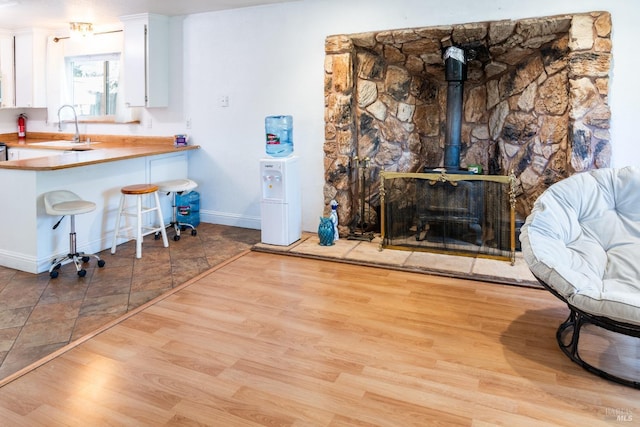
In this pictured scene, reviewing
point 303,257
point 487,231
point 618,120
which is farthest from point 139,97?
point 618,120

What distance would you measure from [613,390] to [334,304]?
156 centimetres

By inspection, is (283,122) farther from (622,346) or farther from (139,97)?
(622,346)

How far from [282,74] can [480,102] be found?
1955 millimetres

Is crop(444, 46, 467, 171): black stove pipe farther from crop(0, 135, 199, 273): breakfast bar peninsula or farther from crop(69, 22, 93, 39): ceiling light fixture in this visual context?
crop(69, 22, 93, 39): ceiling light fixture

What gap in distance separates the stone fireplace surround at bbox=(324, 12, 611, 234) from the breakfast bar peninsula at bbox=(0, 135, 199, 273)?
5.83ft

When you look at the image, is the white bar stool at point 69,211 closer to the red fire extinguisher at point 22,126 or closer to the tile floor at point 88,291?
the tile floor at point 88,291

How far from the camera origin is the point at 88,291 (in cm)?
327

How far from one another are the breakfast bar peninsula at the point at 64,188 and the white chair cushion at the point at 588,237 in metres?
3.31

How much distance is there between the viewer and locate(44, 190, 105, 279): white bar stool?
3482 mm

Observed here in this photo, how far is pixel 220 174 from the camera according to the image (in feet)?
16.9

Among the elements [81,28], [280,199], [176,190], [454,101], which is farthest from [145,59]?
[454,101]

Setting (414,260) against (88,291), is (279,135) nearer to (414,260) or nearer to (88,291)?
(414,260)

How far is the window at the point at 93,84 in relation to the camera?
5723 millimetres

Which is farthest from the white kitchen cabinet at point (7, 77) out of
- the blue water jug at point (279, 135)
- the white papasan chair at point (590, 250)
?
the white papasan chair at point (590, 250)
